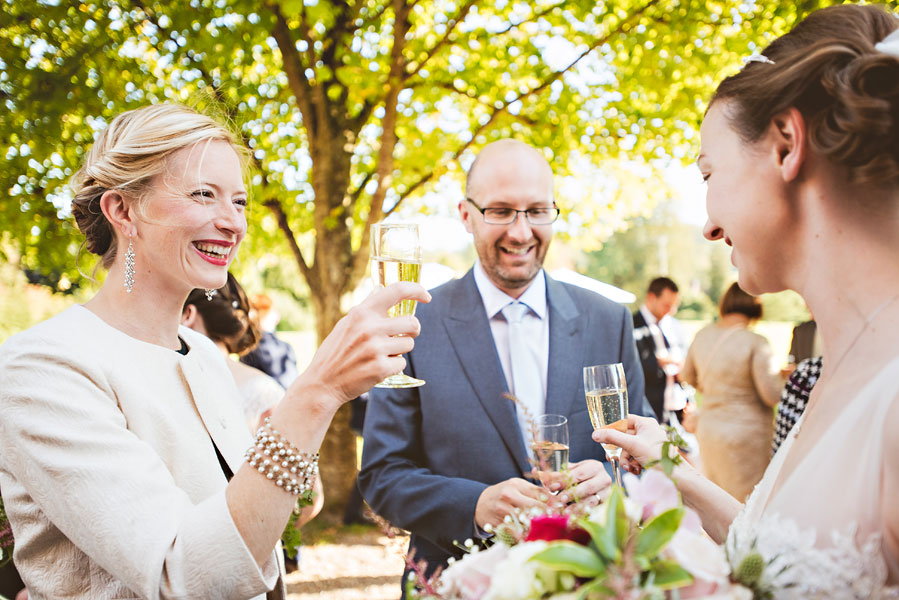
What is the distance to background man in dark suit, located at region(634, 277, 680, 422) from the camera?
25.4 ft

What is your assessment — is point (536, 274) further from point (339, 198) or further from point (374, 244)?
point (339, 198)

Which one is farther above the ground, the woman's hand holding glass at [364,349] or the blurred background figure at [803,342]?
the woman's hand holding glass at [364,349]

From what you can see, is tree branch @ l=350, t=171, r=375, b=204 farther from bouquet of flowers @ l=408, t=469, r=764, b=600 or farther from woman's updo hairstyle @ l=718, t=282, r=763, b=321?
bouquet of flowers @ l=408, t=469, r=764, b=600

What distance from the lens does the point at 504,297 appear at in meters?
3.14

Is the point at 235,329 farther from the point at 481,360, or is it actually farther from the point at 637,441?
the point at 637,441

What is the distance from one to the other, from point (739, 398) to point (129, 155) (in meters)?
5.91

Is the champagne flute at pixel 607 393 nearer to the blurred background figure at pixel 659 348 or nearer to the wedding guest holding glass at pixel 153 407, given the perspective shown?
the wedding guest holding glass at pixel 153 407

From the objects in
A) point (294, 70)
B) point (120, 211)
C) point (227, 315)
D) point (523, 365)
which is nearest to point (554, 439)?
point (523, 365)

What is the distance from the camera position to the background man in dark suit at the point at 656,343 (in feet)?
25.4

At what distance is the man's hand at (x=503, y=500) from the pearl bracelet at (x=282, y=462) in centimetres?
76

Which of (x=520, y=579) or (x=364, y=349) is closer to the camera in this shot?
(x=520, y=579)

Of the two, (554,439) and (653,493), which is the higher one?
(653,493)

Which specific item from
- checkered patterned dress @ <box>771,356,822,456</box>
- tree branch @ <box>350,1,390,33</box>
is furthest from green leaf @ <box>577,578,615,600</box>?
tree branch @ <box>350,1,390,33</box>

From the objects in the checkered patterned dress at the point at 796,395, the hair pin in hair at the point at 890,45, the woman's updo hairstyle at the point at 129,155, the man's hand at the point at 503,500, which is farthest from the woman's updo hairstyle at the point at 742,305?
the woman's updo hairstyle at the point at 129,155
